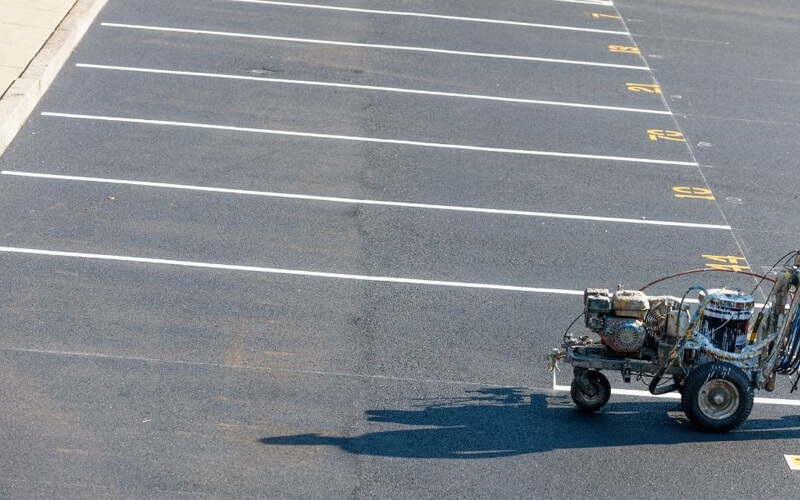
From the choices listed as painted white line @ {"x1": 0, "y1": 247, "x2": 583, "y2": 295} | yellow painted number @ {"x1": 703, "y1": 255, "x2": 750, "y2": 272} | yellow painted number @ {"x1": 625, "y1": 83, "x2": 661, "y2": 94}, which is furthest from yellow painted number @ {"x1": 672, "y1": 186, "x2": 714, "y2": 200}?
yellow painted number @ {"x1": 625, "y1": 83, "x2": 661, "y2": 94}

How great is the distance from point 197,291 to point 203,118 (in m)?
4.82

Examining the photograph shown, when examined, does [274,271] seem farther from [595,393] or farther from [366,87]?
[366,87]

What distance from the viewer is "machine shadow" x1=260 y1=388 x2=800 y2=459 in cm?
857

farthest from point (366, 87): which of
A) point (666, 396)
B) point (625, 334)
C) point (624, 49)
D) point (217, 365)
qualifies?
point (625, 334)

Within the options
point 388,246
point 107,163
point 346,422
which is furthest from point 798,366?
point 107,163

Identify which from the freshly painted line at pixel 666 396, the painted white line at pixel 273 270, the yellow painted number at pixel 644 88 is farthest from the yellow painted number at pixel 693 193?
the freshly painted line at pixel 666 396

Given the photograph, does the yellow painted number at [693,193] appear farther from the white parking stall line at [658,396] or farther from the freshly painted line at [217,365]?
the freshly painted line at [217,365]

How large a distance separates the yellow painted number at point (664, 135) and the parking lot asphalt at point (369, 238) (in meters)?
0.08

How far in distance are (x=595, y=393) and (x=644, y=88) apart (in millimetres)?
9329

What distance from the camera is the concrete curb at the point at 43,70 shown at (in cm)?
1400

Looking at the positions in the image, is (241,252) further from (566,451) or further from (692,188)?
(692,188)

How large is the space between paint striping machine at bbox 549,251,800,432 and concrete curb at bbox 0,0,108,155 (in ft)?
27.5

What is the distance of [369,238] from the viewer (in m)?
12.2

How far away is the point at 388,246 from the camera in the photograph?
475 inches
